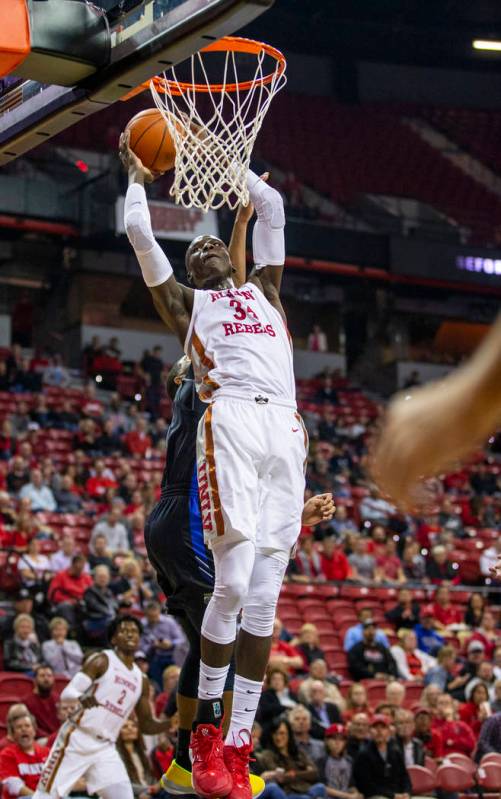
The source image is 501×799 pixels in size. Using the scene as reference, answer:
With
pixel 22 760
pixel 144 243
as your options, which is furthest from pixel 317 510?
pixel 22 760

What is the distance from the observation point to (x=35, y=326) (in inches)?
1097

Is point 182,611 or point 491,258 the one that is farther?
point 491,258

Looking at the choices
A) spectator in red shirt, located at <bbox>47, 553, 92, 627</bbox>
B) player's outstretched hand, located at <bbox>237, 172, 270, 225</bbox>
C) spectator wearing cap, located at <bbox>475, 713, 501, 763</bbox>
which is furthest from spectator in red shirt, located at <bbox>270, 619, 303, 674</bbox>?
player's outstretched hand, located at <bbox>237, 172, 270, 225</bbox>

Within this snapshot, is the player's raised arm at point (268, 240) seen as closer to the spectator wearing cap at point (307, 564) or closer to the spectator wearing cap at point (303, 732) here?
the spectator wearing cap at point (303, 732)

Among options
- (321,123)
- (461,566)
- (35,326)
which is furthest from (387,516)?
(321,123)

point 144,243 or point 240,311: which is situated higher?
point 144,243

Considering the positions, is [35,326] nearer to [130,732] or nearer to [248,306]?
[130,732]

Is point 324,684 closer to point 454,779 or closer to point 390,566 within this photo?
point 454,779

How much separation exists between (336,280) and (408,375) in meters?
2.99

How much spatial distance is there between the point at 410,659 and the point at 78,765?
20.3ft

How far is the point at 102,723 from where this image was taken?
9.05 metres

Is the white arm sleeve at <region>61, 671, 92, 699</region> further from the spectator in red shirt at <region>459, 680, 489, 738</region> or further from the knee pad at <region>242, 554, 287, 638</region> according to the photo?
the spectator in red shirt at <region>459, 680, 489, 738</region>

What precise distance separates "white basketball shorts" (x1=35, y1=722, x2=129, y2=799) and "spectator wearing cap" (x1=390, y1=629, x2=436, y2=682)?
5.47 m

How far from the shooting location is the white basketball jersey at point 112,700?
9.00 m
